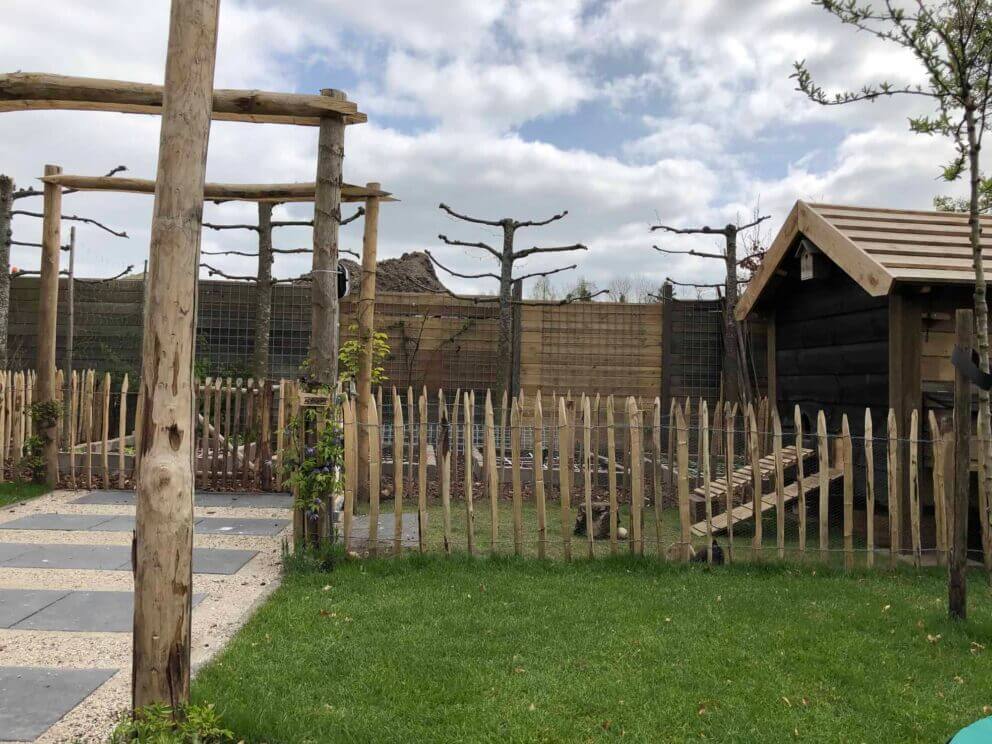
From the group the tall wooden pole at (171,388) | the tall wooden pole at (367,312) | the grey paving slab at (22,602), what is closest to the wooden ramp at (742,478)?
the tall wooden pole at (367,312)

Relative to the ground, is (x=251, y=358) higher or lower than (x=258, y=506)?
higher

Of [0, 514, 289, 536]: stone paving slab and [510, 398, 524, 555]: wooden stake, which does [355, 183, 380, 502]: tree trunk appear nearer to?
[0, 514, 289, 536]: stone paving slab

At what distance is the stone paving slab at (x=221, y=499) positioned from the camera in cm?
841

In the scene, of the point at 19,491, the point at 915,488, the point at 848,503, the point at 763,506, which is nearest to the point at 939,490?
the point at 915,488

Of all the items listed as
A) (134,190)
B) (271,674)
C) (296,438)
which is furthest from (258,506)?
(271,674)

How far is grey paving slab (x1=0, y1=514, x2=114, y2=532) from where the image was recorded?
706 centimetres

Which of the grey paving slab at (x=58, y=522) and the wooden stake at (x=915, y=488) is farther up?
the wooden stake at (x=915, y=488)

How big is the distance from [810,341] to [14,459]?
9711 millimetres

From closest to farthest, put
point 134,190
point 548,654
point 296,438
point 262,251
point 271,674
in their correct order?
1. point 271,674
2. point 548,654
3. point 296,438
4. point 134,190
5. point 262,251

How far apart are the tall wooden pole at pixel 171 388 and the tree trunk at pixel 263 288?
32.0 ft

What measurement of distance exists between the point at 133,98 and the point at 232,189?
2204 mm

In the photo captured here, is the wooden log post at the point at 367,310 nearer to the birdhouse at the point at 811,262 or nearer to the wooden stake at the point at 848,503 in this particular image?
the birdhouse at the point at 811,262

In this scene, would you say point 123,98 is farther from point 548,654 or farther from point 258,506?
point 548,654

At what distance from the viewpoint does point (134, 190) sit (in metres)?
8.24
